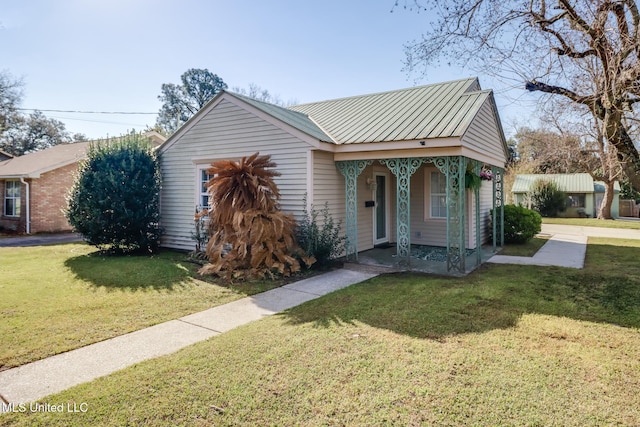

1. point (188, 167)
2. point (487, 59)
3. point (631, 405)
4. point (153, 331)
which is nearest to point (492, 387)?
point (631, 405)

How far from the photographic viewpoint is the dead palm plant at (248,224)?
7711 millimetres

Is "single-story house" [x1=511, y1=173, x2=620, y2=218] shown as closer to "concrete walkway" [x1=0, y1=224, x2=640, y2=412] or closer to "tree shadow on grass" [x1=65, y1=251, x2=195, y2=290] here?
"concrete walkway" [x1=0, y1=224, x2=640, y2=412]

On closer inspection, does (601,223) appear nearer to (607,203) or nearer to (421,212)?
(607,203)

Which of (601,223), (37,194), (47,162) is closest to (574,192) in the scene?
(601,223)

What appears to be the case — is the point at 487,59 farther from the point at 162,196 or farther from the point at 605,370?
the point at 162,196

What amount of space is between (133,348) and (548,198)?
31467 millimetres

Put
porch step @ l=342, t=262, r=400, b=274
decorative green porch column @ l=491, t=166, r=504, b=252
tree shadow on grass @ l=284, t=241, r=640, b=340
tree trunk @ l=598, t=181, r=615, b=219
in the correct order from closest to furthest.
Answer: tree shadow on grass @ l=284, t=241, r=640, b=340, porch step @ l=342, t=262, r=400, b=274, decorative green porch column @ l=491, t=166, r=504, b=252, tree trunk @ l=598, t=181, r=615, b=219

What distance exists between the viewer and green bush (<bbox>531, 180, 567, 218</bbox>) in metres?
28.5

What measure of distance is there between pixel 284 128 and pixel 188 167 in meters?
3.77

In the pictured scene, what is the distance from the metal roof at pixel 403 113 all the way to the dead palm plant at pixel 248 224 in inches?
95.8

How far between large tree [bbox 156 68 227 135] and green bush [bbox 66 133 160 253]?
29.5 meters

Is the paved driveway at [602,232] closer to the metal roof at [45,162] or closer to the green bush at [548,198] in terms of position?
the green bush at [548,198]

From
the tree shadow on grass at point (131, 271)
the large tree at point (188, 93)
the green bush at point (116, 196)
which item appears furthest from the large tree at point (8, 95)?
the tree shadow on grass at point (131, 271)

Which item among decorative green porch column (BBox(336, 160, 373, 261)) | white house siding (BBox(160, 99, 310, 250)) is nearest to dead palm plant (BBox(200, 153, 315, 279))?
white house siding (BBox(160, 99, 310, 250))
